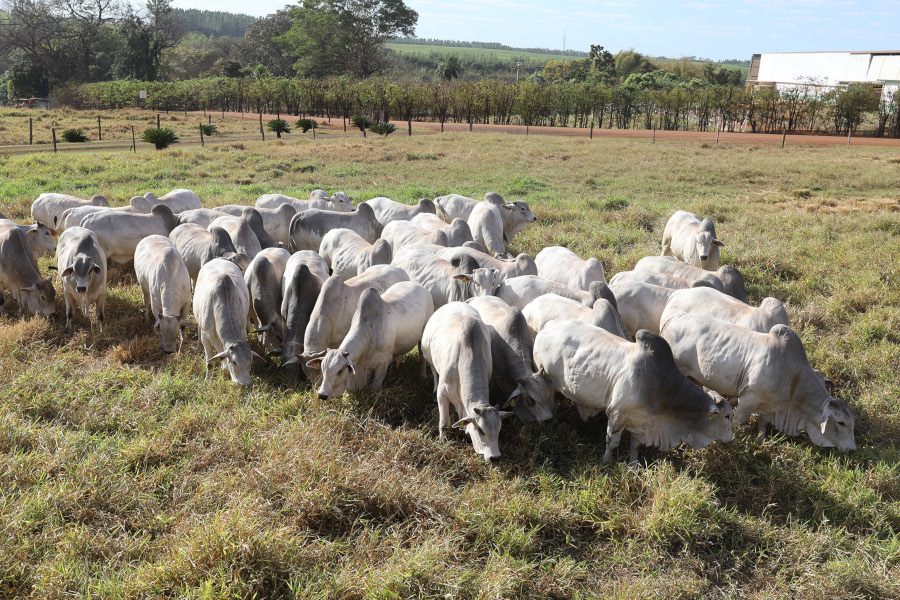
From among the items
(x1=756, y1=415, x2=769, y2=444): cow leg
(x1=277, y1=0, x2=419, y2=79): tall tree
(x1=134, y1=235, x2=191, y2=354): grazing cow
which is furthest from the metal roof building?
(x1=134, y1=235, x2=191, y2=354): grazing cow

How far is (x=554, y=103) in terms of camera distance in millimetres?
42031

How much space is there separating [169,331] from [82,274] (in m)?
1.25

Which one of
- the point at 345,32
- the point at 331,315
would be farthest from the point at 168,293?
the point at 345,32

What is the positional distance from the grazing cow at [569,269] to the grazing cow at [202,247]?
3581 mm

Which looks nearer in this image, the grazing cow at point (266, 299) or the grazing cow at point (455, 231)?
the grazing cow at point (266, 299)

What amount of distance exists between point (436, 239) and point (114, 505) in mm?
5361

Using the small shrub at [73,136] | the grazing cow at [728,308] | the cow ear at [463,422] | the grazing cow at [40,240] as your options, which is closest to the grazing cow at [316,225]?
the grazing cow at [40,240]

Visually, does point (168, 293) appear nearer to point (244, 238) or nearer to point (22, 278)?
point (244, 238)

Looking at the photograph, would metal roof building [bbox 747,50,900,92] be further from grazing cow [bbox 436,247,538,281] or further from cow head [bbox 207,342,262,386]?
cow head [bbox 207,342,262,386]

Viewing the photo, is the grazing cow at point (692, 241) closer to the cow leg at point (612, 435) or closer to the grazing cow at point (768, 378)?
the grazing cow at point (768, 378)

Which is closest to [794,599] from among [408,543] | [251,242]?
[408,543]

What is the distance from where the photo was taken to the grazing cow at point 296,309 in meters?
6.10

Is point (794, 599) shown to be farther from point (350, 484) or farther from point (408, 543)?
point (350, 484)

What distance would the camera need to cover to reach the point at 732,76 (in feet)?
232
